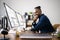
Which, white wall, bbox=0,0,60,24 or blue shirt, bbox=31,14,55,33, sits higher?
white wall, bbox=0,0,60,24

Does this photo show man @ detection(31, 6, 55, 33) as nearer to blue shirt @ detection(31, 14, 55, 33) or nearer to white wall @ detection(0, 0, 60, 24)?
blue shirt @ detection(31, 14, 55, 33)

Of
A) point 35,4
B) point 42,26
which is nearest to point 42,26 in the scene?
point 42,26

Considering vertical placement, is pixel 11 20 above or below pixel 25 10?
below

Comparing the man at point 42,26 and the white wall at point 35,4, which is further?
the white wall at point 35,4

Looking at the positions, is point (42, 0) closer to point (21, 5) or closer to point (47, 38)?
point (21, 5)

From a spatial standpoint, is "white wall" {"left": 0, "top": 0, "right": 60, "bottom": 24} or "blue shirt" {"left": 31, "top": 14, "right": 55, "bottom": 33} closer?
"blue shirt" {"left": 31, "top": 14, "right": 55, "bottom": 33}

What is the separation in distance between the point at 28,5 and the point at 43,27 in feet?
10.1

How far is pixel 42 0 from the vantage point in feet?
17.3

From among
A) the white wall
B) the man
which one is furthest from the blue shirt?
the white wall

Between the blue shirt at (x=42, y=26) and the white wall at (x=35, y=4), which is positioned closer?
the blue shirt at (x=42, y=26)

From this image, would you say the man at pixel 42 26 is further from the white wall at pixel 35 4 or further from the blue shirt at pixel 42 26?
the white wall at pixel 35 4

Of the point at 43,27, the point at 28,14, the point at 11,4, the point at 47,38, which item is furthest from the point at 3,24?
the point at 11,4

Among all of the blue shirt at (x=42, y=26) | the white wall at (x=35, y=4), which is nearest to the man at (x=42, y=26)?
the blue shirt at (x=42, y=26)

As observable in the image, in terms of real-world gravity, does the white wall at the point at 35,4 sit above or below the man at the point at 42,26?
above
